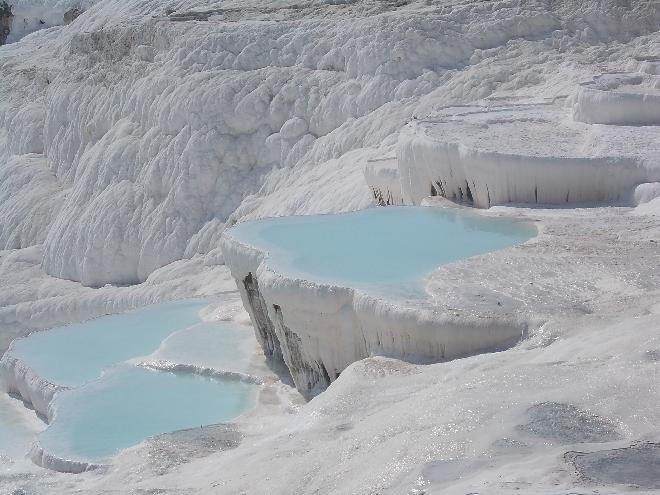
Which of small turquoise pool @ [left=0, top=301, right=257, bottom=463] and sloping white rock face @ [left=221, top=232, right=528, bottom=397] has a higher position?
sloping white rock face @ [left=221, top=232, right=528, bottom=397]

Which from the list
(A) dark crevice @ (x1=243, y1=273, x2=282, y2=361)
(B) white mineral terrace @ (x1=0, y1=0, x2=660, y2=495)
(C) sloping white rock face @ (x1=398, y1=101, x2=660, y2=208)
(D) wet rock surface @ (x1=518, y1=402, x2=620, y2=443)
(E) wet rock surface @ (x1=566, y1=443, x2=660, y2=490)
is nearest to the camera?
(E) wet rock surface @ (x1=566, y1=443, x2=660, y2=490)

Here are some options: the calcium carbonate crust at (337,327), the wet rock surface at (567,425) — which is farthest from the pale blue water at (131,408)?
the wet rock surface at (567,425)

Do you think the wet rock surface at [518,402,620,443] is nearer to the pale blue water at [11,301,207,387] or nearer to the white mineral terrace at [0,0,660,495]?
the white mineral terrace at [0,0,660,495]

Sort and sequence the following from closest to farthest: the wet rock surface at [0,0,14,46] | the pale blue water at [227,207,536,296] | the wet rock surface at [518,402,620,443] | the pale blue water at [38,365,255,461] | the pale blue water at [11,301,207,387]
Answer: the wet rock surface at [518,402,620,443] < the pale blue water at [38,365,255,461] < the pale blue water at [227,207,536,296] < the pale blue water at [11,301,207,387] < the wet rock surface at [0,0,14,46]

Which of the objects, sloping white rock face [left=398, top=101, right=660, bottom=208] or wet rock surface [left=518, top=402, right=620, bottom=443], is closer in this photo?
wet rock surface [left=518, top=402, right=620, bottom=443]

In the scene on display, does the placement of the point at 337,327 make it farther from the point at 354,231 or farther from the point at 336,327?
the point at 354,231

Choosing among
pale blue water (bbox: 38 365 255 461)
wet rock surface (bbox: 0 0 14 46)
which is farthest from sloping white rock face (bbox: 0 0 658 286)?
wet rock surface (bbox: 0 0 14 46)

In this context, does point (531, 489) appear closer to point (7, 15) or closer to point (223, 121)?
point (223, 121)

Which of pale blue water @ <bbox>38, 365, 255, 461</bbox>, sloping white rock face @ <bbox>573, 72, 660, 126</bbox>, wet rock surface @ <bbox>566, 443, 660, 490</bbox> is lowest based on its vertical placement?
pale blue water @ <bbox>38, 365, 255, 461</bbox>

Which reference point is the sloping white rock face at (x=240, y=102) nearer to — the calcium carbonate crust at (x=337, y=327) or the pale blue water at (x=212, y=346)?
the pale blue water at (x=212, y=346)
